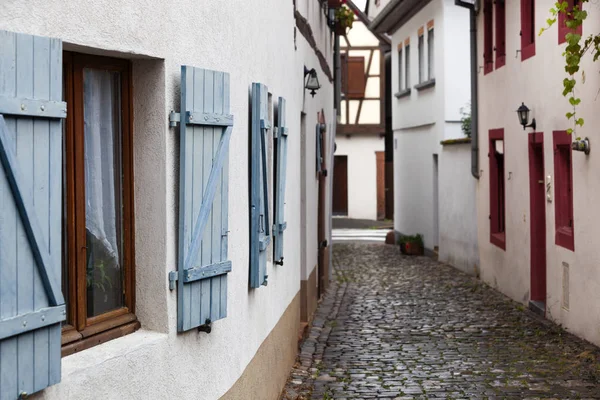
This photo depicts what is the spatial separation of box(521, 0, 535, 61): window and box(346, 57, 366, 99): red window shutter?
66.1 feet

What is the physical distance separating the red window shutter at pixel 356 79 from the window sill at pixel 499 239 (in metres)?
18.2

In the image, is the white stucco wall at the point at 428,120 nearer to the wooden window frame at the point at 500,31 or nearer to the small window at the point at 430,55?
the small window at the point at 430,55

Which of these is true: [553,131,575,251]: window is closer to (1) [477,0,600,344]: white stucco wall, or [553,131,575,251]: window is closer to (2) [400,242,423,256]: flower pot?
(1) [477,0,600,344]: white stucco wall

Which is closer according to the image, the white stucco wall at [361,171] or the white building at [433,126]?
the white building at [433,126]

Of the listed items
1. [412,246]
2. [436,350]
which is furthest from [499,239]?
[412,246]

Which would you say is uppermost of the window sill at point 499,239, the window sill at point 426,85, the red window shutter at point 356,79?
the red window shutter at point 356,79

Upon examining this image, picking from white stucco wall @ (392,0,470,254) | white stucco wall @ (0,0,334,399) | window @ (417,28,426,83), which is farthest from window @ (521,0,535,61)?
window @ (417,28,426,83)

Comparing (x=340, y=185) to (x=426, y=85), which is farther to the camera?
(x=340, y=185)

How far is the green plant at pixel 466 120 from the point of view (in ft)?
64.6

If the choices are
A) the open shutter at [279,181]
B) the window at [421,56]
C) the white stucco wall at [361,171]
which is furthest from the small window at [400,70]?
the open shutter at [279,181]

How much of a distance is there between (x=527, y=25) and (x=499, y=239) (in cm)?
360

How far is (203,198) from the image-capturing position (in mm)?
5121

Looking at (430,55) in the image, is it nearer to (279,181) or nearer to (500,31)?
(500,31)

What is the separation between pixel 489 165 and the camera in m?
17.0
